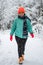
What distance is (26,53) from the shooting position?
7.29 m

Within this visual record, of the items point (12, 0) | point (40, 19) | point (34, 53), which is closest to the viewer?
point (34, 53)

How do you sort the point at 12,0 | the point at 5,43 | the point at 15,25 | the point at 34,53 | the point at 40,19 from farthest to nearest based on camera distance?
the point at 12,0 < the point at 40,19 < the point at 5,43 < the point at 34,53 < the point at 15,25

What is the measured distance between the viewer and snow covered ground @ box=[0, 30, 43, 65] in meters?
6.45

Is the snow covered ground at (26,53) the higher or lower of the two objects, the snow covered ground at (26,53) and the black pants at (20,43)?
the lower

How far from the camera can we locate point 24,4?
14.6 meters

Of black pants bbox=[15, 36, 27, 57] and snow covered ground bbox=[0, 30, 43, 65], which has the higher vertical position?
black pants bbox=[15, 36, 27, 57]

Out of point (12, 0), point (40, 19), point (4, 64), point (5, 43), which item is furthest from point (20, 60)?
point (12, 0)

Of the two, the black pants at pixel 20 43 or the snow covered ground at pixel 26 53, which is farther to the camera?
the snow covered ground at pixel 26 53

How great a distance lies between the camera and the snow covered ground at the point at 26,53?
6.45 meters

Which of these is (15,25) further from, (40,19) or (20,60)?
(40,19)

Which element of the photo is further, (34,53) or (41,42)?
(41,42)

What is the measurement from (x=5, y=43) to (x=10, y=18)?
5.53 metres

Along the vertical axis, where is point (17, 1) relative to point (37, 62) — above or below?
above

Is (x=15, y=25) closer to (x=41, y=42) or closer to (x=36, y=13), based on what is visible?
(x=41, y=42)
